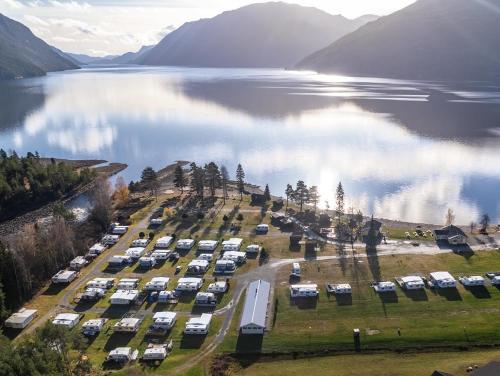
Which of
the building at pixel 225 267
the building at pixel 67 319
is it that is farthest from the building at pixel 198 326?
the building at pixel 67 319

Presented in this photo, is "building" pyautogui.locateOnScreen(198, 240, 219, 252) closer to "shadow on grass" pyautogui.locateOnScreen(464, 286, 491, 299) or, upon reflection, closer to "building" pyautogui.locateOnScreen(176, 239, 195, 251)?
"building" pyautogui.locateOnScreen(176, 239, 195, 251)

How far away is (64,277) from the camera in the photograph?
Answer: 57812 mm

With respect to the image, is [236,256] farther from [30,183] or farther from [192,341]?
[30,183]

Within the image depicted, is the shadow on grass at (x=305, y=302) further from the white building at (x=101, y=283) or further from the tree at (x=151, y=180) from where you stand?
the tree at (x=151, y=180)

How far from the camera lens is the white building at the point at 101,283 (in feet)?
182

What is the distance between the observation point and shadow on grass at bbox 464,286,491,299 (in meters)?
49.3

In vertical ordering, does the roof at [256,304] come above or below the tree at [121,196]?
below

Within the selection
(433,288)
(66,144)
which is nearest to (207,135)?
(66,144)

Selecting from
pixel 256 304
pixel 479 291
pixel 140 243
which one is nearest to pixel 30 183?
pixel 140 243

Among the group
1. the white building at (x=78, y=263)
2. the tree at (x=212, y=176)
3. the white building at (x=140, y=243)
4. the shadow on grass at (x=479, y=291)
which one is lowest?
the shadow on grass at (x=479, y=291)

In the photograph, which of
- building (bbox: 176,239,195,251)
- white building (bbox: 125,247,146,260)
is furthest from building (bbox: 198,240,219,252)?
white building (bbox: 125,247,146,260)

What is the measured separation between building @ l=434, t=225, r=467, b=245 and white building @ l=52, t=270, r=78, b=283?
53311 millimetres

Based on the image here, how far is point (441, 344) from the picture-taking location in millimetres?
42281

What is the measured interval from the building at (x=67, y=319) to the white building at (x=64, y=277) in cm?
909
